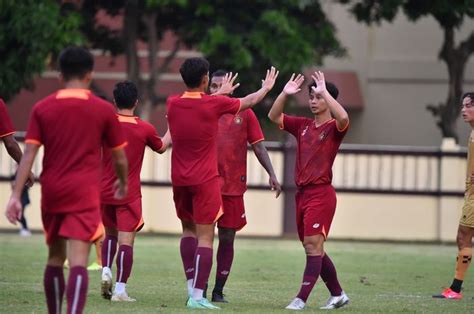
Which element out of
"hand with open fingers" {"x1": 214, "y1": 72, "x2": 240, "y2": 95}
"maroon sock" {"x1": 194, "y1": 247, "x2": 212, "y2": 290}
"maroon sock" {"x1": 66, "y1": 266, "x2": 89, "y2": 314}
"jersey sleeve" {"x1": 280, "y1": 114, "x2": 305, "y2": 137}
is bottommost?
"maroon sock" {"x1": 194, "y1": 247, "x2": 212, "y2": 290}

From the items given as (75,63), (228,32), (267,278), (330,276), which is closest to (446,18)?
(228,32)

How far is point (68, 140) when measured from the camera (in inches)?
353

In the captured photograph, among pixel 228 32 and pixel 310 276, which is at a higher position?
pixel 228 32

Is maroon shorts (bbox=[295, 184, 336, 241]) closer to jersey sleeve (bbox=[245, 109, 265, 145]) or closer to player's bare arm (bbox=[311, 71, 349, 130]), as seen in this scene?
player's bare arm (bbox=[311, 71, 349, 130])

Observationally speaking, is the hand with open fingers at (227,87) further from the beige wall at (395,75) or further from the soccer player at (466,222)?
the beige wall at (395,75)

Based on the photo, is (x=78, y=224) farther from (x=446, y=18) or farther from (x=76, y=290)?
(x=446, y=18)

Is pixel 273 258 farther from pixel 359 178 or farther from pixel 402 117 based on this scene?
pixel 402 117

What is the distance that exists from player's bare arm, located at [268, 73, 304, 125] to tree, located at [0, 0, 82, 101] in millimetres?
14437

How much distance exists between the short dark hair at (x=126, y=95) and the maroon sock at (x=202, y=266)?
1630 millimetres

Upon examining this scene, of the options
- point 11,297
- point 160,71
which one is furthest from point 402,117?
point 11,297

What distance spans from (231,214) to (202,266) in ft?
4.49

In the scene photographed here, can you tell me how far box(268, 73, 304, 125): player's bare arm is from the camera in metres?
11.5

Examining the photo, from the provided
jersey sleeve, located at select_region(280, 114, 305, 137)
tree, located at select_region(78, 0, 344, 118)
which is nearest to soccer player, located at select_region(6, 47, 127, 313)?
jersey sleeve, located at select_region(280, 114, 305, 137)

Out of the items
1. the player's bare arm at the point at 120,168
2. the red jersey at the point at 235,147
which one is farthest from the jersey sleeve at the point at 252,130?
the player's bare arm at the point at 120,168
